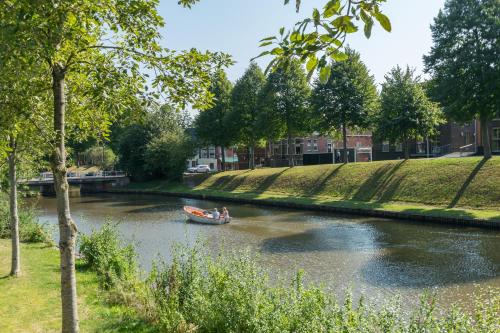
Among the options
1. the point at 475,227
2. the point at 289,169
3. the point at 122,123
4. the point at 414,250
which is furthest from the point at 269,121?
the point at 122,123

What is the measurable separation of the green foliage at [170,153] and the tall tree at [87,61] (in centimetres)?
6314

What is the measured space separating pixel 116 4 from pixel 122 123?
244 centimetres

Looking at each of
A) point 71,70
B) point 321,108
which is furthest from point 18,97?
point 321,108

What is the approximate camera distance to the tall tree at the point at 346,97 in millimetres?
54938

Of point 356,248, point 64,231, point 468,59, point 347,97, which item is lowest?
point 356,248

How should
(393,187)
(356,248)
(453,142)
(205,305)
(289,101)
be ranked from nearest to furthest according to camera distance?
(205,305)
(356,248)
(393,187)
(289,101)
(453,142)

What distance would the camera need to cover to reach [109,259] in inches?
598

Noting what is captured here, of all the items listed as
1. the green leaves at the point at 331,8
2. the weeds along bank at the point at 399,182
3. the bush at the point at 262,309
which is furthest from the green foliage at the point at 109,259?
the weeds along bank at the point at 399,182

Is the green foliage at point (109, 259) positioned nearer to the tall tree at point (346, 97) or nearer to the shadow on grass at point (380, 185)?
the shadow on grass at point (380, 185)

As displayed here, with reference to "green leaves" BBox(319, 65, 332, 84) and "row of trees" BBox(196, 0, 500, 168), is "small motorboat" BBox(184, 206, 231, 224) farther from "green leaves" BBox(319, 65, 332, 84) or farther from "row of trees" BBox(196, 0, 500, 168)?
"green leaves" BBox(319, 65, 332, 84)

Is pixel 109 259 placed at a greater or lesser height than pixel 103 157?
lesser

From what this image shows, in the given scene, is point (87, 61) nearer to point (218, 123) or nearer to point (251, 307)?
point (251, 307)

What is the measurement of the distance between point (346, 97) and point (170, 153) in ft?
100.0

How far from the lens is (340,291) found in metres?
17.0
